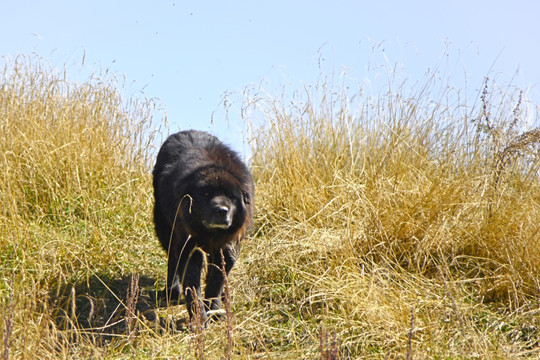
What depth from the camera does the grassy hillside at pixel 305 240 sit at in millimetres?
3691

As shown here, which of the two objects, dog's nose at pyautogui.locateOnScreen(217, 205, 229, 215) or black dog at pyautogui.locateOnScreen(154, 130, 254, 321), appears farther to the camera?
black dog at pyautogui.locateOnScreen(154, 130, 254, 321)

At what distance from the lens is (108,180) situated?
242 inches

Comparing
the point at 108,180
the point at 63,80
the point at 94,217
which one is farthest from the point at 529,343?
the point at 63,80

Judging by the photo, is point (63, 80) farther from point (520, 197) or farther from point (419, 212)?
point (520, 197)

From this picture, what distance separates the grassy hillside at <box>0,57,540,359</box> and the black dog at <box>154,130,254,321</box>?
0.87ft

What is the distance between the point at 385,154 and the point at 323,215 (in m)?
0.87

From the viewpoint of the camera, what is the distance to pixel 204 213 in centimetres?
414

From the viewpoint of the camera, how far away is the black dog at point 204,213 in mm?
4168

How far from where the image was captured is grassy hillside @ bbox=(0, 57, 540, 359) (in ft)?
12.1

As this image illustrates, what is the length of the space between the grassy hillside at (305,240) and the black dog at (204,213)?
0.87 feet

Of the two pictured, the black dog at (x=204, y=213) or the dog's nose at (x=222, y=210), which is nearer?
the dog's nose at (x=222, y=210)

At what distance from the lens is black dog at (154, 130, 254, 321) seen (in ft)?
13.7

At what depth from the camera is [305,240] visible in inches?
191

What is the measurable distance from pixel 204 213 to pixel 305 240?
3.44ft
